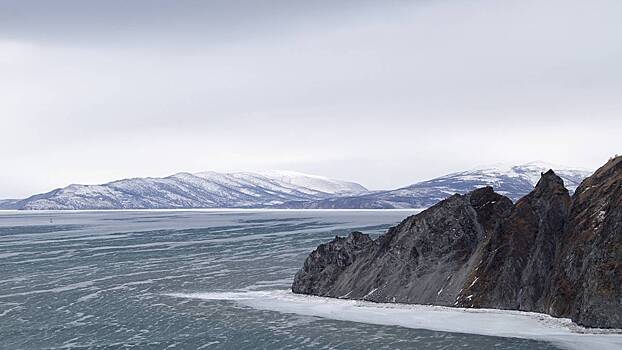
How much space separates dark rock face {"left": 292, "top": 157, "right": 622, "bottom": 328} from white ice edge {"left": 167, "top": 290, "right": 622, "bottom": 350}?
1506mm

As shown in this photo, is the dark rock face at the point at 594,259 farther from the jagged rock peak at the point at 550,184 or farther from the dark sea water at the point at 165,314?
the dark sea water at the point at 165,314

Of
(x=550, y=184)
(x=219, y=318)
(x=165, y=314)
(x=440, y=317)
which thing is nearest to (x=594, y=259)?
(x=440, y=317)

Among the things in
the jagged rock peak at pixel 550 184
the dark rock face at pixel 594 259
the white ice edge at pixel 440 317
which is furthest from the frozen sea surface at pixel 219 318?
the jagged rock peak at pixel 550 184

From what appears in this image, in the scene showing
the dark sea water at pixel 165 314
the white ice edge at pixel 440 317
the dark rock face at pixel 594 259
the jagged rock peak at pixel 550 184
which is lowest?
the white ice edge at pixel 440 317

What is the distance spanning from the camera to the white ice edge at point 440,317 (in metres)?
35.7

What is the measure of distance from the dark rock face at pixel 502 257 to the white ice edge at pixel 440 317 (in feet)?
4.94

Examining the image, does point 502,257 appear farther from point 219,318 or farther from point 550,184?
point 219,318

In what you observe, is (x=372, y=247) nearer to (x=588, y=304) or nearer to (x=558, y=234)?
(x=558, y=234)

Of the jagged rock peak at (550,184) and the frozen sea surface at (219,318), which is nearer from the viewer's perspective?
the frozen sea surface at (219,318)

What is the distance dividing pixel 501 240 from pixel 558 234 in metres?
4.20

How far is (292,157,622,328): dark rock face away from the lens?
39906 millimetres

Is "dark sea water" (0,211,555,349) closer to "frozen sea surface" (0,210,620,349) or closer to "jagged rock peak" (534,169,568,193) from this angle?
"frozen sea surface" (0,210,620,349)

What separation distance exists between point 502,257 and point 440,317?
310 inches

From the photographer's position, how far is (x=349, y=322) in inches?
1673
